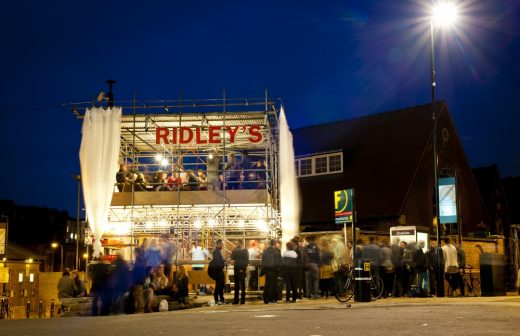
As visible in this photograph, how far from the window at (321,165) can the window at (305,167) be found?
43cm

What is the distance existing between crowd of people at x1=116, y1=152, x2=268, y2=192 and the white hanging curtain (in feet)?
2.47

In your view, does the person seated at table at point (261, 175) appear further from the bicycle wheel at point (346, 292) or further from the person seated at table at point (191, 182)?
the bicycle wheel at point (346, 292)

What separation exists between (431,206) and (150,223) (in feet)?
54.2

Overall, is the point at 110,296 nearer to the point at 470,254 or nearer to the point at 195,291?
the point at 195,291

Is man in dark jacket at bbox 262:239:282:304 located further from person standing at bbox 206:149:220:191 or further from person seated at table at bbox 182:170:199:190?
person seated at table at bbox 182:170:199:190

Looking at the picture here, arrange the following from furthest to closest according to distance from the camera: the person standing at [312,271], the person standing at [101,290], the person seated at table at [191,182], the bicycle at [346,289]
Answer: the person seated at table at [191,182] < the person standing at [312,271] < the bicycle at [346,289] < the person standing at [101,290]

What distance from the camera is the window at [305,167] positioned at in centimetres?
4131

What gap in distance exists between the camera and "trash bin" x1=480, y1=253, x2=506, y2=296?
22109 mm

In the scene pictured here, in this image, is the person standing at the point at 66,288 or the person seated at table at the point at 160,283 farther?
the person standing at the point at 66,288

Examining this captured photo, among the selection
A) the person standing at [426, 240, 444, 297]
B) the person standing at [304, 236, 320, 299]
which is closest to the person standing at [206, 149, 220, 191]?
the person standing at [304, 236, 320, 299]

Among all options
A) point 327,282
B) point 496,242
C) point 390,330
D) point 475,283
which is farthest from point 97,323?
point 496,242

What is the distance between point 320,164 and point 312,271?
21447 mm

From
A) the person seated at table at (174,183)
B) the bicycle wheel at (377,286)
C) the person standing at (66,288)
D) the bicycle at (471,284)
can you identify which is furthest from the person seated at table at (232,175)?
the bicycle at (471,284)

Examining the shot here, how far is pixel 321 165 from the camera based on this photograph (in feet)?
135
